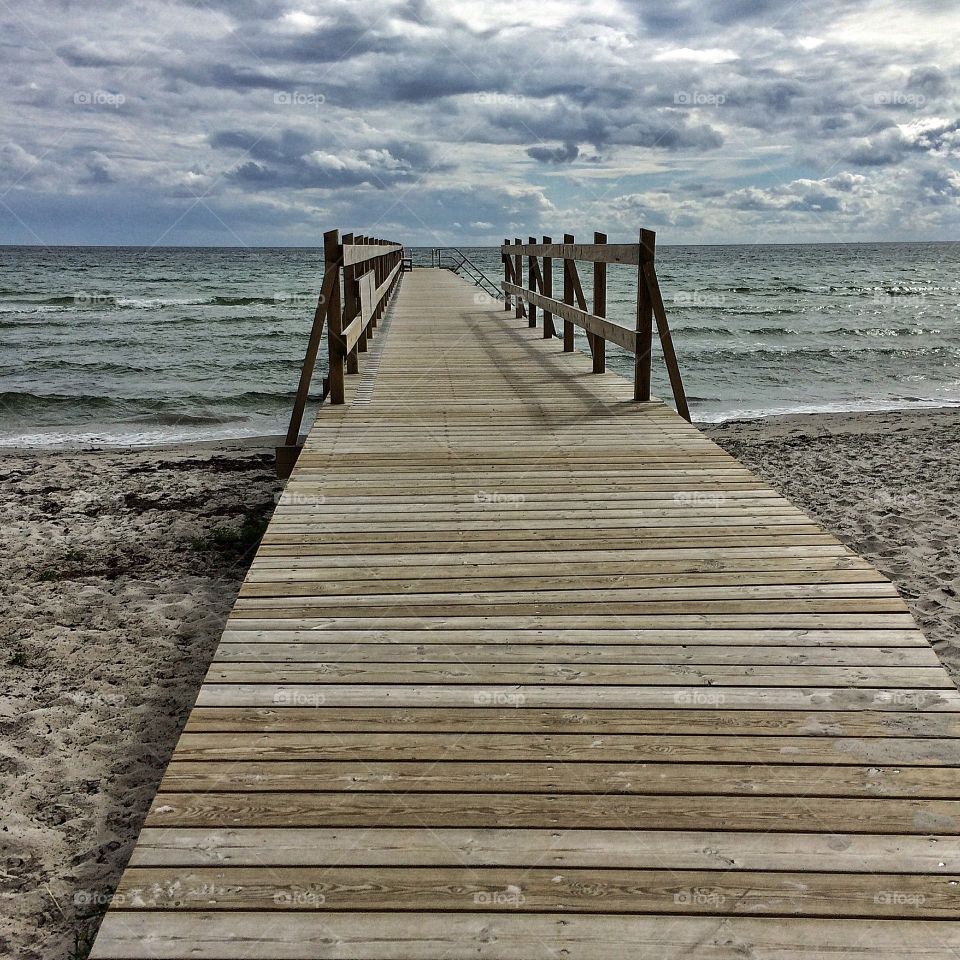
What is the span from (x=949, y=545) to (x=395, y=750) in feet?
19.4

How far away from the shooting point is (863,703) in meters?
2.60

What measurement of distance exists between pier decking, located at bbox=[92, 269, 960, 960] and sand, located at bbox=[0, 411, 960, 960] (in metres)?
0.97

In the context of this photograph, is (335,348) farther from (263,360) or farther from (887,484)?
(263,360)

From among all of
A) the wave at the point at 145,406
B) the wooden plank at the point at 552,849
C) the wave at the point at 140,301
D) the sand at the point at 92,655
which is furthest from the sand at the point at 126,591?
the wave at the point at 140,301

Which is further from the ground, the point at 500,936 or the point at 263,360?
the point at 263,360

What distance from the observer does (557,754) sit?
7.84 ft

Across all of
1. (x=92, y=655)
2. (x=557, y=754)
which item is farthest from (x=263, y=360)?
(x=557, y=754)

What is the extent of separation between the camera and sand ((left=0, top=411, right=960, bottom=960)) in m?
3.16

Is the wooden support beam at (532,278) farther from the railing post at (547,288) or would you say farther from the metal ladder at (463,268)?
the metal ladder at (463,268)

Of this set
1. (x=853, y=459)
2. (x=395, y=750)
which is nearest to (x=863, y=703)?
(x=395, y=750)

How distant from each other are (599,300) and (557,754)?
5.90 metres

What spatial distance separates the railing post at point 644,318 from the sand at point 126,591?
89.0 inches

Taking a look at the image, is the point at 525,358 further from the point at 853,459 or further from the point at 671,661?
the point at 671,661

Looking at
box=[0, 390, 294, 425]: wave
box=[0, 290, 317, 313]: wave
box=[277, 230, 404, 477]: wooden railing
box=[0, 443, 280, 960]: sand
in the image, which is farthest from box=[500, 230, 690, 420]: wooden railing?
box=[0, 290, 317, 313]: wave
